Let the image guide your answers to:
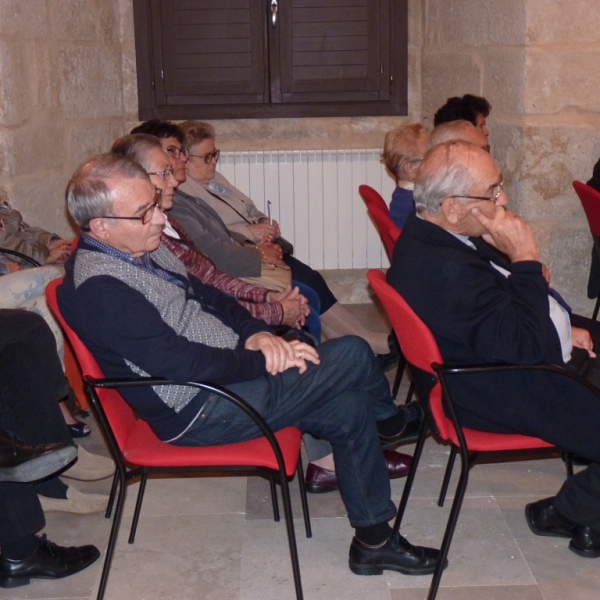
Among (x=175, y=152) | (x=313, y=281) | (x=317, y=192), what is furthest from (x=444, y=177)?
(x=317, y=192)

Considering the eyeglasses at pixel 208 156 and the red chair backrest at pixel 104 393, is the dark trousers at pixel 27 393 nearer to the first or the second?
the red chair backrest at pixel 104 393

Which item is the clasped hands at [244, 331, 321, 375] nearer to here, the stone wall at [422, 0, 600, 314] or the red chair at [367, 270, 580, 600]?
the red chair at [367, 270, 580, 600]

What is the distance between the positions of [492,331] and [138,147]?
4.52 feet

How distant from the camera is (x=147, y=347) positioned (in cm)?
193

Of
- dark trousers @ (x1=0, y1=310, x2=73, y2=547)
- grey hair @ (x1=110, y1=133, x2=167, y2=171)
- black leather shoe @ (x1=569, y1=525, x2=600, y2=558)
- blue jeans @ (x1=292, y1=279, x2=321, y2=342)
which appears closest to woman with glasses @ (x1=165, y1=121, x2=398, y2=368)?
blue jeans @ (x1=292, y1=279, x2=321, y2=342)

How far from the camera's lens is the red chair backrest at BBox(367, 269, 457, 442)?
1962 mm

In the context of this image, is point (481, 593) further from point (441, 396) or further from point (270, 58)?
point (270, 58)

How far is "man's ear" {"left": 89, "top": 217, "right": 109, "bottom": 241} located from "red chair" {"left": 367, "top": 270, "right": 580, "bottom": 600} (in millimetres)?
667

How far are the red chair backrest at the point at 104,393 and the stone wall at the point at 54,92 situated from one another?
1552 mm

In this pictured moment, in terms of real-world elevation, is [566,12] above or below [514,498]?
above

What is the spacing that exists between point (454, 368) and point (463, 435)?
20cm

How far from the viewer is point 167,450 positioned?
2.05 m

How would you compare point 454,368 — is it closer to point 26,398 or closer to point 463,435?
point 463,435

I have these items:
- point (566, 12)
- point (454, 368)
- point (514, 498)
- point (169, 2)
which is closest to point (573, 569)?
point (514, 498)
